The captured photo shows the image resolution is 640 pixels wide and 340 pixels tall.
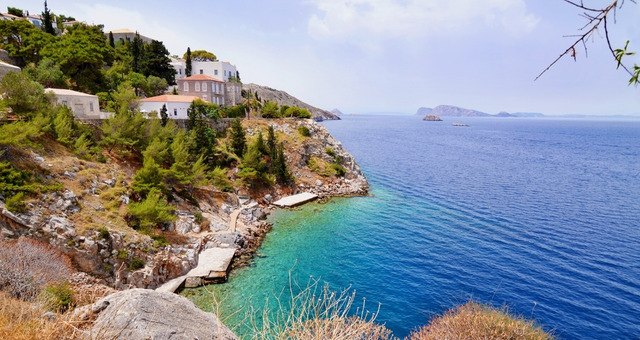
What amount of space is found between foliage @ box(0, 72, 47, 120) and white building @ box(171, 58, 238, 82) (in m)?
41.2

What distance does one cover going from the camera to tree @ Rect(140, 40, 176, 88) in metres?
62.5

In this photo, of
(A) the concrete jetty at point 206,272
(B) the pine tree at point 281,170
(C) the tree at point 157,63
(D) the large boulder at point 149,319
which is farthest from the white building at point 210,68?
(D) the large boulder at point 149,319

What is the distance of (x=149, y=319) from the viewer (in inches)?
293

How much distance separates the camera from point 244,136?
48.3 meters

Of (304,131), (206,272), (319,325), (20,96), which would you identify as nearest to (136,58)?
(304,131)

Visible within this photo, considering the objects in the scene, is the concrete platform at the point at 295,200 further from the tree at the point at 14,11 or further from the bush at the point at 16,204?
the tree at the point at 14,11

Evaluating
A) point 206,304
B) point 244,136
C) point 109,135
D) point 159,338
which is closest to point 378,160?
point 244,136

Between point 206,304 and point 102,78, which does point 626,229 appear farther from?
point 102,78

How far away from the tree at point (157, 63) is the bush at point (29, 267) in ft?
168

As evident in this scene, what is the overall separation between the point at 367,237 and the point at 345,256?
15.2 ft

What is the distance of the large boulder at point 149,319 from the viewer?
22.7 ft

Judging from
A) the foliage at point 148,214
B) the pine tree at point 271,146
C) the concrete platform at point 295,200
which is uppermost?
the pine tree at point 271,146

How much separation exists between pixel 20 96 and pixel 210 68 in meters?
44.4

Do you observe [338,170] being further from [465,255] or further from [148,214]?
[148,214]
